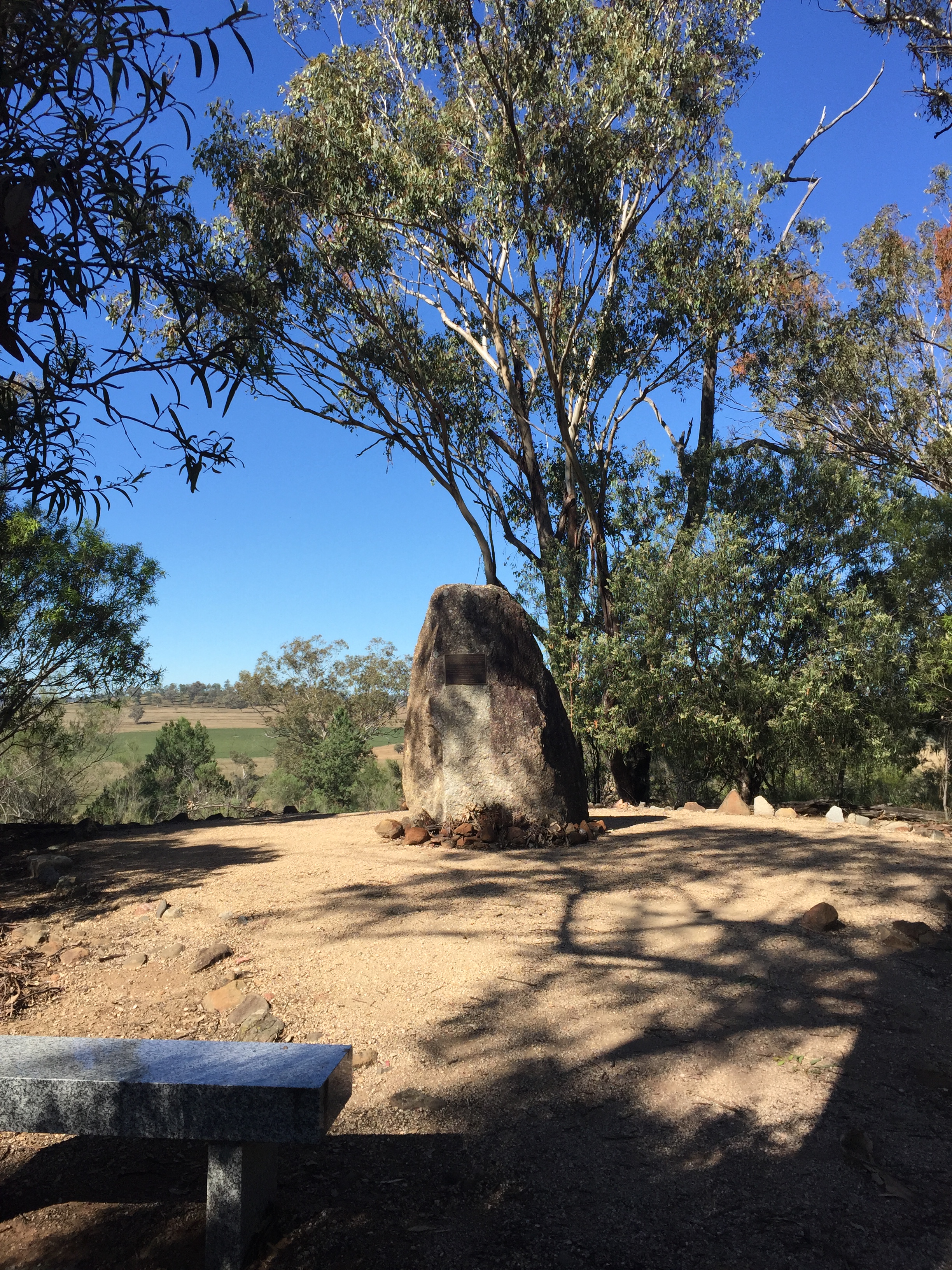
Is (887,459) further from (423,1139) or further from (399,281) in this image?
(423,1139)

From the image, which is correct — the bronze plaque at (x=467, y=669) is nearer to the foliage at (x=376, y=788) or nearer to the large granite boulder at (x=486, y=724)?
the large granite boulder at (x=486, y=724)

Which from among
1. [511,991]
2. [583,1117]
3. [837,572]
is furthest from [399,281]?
[583,1117]

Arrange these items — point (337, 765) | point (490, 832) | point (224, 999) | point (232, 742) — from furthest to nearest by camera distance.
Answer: point (232, 742)
point (337, 765)
point (490, 832)
point (224, 999)

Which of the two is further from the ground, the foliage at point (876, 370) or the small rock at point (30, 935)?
the foliage at point (876, 370)

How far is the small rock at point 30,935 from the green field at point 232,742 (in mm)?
9580

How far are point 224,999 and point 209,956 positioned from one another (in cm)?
42

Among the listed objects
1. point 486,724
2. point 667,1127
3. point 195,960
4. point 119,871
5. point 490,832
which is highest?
point 486,724

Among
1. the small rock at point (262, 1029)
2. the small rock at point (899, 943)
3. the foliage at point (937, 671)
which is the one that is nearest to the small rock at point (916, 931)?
the small rock at point (899, 943)

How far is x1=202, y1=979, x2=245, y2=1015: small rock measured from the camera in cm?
383

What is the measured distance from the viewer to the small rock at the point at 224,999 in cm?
383

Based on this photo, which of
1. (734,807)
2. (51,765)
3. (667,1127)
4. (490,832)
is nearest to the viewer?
(667,1127)

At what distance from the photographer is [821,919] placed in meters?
4.62

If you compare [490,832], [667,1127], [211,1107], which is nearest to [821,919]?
[667,1127]

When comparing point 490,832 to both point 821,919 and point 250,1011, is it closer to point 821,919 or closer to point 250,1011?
point 821,919
